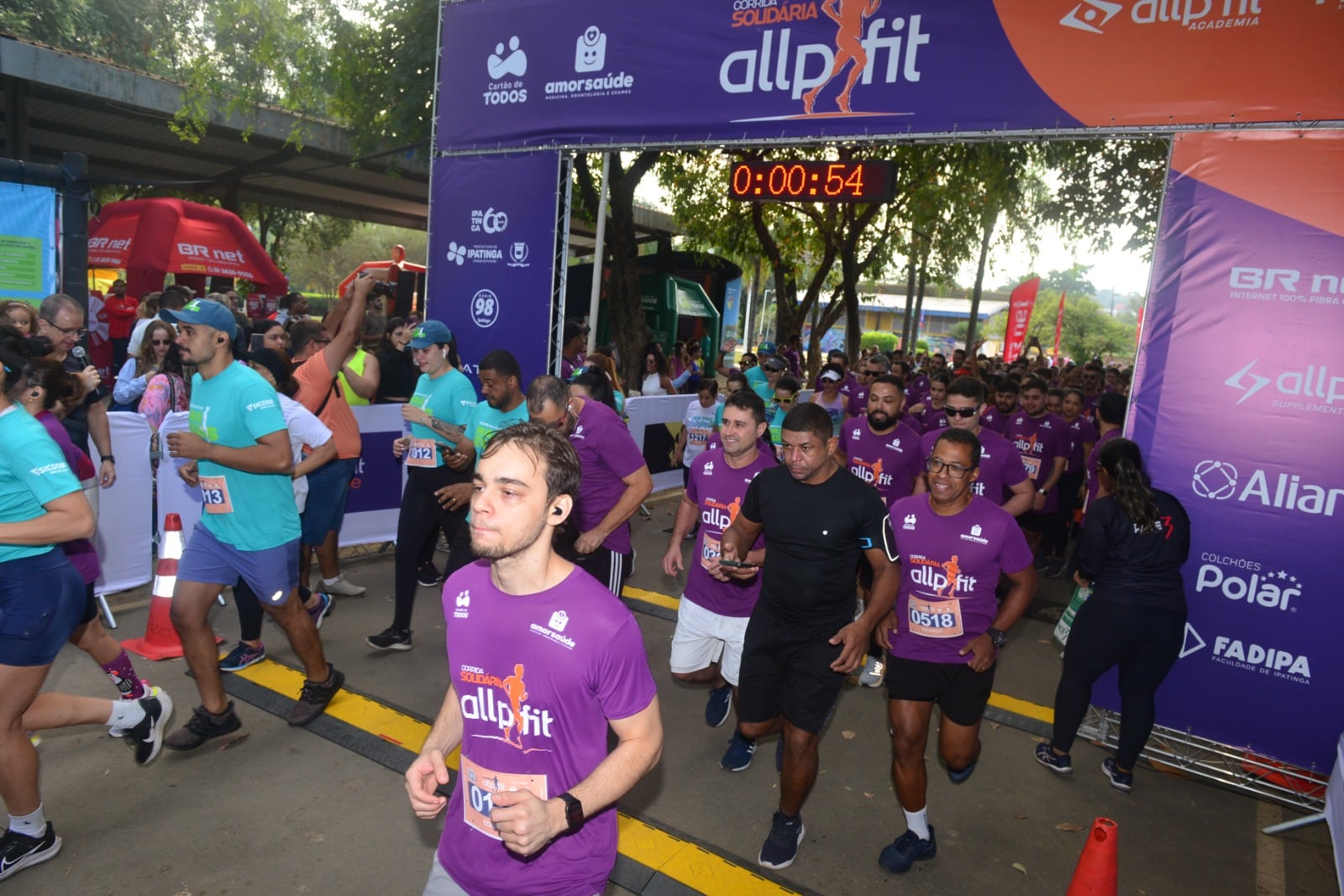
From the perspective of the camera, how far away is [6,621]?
336 centimetres

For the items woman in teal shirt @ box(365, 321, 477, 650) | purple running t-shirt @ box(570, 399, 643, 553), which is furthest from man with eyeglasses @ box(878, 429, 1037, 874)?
Result: woman in teal shirt @ box(365, 321, 477, 650)

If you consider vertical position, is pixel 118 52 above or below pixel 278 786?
above

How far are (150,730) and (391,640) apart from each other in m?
1.80

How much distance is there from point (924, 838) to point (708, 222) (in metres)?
17.3

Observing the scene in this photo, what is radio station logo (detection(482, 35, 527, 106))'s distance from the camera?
8.60 meters

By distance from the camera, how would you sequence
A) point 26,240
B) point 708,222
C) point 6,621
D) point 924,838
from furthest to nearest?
1. point 708,222
2. point 26,240
3. point 924,838
4. point 6,621

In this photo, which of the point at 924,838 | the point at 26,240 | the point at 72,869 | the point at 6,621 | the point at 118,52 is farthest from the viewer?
the point at 118,52

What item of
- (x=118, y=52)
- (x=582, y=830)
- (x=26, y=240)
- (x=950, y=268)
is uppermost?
(x=118, y=52)

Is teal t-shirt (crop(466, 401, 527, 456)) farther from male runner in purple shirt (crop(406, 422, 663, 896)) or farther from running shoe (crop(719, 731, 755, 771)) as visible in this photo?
male runner in purple shirt (crop(406, 422, 663, 896))

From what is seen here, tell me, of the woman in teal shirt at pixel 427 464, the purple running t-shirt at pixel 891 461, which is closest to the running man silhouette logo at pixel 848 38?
the purple running t-shirt at pixel 891 461

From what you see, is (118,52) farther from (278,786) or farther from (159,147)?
(278,786)

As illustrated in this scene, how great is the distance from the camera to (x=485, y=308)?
9.22m

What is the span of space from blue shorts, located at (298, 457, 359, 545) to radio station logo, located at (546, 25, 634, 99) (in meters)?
4.16

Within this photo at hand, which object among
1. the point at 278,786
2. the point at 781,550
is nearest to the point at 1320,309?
the point at 781,550
